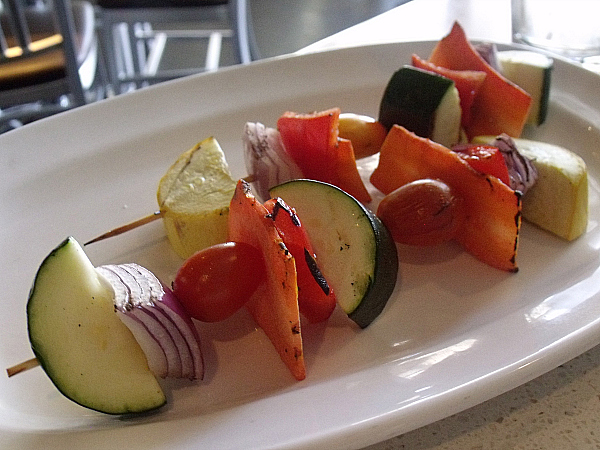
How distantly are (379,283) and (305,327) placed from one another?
0.53 feet

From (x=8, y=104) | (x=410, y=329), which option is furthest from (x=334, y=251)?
(x=8, y=104)

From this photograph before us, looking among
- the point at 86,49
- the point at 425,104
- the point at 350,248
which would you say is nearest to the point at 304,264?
the point at 350,248

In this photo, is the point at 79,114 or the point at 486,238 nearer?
the point at 486,238

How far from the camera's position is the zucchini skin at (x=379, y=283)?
3.16ft

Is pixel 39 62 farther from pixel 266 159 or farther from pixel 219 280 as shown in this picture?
pixel 219 280

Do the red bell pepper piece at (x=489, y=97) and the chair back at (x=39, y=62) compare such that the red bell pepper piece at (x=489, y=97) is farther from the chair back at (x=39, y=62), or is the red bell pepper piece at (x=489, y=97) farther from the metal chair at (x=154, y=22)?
the metal chair at (x=154, y=22)

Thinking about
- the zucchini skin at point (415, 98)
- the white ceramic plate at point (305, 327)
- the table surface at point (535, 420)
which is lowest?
the table surface at point (535, 420)

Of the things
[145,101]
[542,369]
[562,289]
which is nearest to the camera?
[542,369]

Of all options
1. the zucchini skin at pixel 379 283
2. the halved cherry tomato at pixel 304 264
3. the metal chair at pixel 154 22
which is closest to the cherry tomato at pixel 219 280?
the halved cherry tomato at pixel 304 264

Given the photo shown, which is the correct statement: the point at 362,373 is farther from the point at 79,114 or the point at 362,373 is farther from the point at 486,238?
the point at 79,114

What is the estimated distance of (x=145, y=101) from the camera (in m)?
1.62

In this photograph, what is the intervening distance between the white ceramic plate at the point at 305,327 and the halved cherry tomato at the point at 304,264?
50 mm

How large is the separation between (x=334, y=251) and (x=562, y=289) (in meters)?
0.41

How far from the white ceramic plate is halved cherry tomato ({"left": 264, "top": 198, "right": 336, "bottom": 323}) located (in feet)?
0.16
